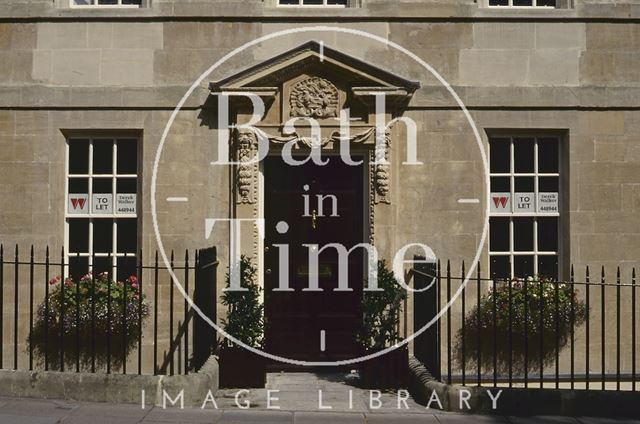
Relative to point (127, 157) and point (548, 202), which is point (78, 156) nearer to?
point (127, 157)

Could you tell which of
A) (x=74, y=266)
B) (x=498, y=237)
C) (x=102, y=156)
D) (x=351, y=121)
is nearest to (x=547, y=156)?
(x=498, y=237)

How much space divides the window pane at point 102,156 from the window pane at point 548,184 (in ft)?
18.2

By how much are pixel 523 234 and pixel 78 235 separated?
18.9 ft

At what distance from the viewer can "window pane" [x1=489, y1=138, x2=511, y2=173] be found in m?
10.6

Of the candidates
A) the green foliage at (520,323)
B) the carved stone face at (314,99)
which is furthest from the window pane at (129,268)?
the green foliage at (520,323)

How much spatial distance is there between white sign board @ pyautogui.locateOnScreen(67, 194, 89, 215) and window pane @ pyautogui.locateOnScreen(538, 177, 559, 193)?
5.85 meters

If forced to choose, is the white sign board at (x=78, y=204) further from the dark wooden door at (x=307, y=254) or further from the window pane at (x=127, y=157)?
the dark wooden door at (x=307, y=254)

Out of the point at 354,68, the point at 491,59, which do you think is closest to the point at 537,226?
the point at 491,59

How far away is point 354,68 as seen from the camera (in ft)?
33.6

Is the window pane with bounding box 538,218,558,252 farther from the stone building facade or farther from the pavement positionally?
the pavement

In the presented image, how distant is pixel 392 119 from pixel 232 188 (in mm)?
2198

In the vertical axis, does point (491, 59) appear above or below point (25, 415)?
above

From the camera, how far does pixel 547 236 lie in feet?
34.7

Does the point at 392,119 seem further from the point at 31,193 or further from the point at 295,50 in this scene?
the point at 31,193
